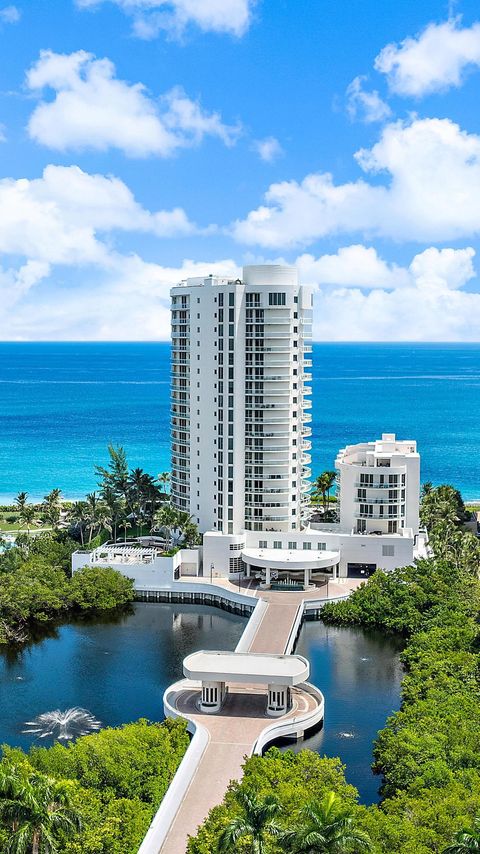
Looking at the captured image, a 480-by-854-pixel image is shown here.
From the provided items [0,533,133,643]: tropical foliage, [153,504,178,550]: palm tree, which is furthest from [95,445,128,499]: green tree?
[0,533,133,643]: tropical foliage

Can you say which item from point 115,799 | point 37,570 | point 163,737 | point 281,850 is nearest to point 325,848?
point 281,850

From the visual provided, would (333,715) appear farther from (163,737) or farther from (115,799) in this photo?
(115,799)

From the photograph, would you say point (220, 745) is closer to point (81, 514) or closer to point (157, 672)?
point (157, 672)

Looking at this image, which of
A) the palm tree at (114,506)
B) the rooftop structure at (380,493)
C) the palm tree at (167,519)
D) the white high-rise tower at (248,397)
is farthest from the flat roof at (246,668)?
the palm tree at (114,506)

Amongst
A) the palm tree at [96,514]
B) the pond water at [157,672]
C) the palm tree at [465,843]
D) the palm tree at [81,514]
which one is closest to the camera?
the palm tree at [465,843]

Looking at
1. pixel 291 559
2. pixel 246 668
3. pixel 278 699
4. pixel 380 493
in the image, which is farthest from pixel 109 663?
pixel 380 493

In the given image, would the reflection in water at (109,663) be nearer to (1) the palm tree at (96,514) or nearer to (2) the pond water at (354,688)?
(2) the pond water at (354,688)

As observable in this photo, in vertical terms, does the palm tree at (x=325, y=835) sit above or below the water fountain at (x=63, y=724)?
above
